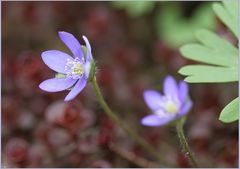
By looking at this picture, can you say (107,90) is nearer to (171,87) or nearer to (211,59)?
(171,87)

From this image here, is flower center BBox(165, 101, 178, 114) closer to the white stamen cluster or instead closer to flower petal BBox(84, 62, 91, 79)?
the white stamen cluster

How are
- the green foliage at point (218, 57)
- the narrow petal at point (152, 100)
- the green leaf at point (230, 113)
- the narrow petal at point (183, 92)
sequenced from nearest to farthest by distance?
1. the green leaf at point (230, 113)
2. the green foliage at point (218, 57)
3. the narrow petal at point (183, 92)
4. the narrow petal at point (152, 100)

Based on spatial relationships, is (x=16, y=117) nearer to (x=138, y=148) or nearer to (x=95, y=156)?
(x=95, y=156)

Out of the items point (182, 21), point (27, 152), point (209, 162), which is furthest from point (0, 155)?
point (182, 21)

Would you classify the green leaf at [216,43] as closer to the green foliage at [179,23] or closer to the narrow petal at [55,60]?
the narrow petal at [55,60]

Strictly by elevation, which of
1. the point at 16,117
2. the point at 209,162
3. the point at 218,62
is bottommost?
the point at 209,162

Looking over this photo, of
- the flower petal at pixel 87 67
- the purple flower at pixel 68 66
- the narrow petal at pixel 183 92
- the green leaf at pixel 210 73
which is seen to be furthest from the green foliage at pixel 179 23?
the flower petal at pixel 87 67

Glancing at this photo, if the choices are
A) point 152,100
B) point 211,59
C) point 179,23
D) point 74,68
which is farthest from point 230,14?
point 179,23
